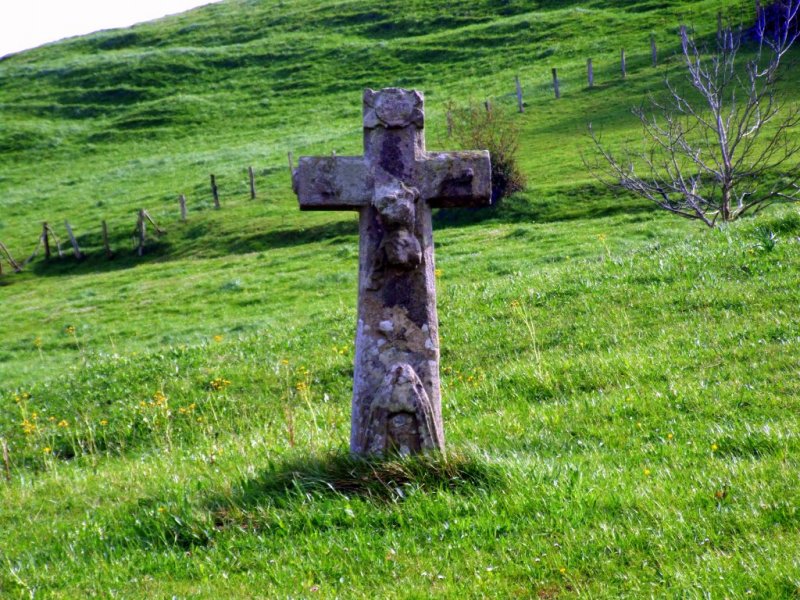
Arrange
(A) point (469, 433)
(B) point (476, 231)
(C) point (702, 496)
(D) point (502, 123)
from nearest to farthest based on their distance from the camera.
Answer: (C) point (702, 496) → (A) point (469, 433) → (B) point (476, 231) → (D) point (502, 123)

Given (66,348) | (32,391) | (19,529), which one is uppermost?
(19,529)

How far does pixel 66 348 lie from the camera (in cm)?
2569

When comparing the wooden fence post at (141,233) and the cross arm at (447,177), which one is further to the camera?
the wooden fence post at (141,233)

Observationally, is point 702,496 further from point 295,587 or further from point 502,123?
point 502,123

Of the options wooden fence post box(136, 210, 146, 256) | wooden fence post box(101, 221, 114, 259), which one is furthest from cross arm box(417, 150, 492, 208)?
wooden fence post box(101, 221, 114, 259)

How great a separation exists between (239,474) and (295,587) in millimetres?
1890

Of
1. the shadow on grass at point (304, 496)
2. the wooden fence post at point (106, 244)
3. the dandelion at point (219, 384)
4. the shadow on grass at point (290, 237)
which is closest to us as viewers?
the shadow on grass at point (304, 496)

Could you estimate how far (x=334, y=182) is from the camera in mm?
7082

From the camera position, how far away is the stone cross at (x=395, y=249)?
21.8ft

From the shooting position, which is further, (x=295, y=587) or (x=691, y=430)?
(x=691, y=430)

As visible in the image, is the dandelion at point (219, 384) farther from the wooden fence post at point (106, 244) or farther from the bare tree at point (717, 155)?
the wooden fence post at point (106, 244)

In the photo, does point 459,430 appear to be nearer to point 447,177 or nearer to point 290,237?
point 447,177

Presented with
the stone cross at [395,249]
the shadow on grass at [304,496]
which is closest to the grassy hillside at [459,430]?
the shadow on grass at [304,496]

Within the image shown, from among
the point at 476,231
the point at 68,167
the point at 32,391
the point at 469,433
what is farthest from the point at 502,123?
the point at 68,167
